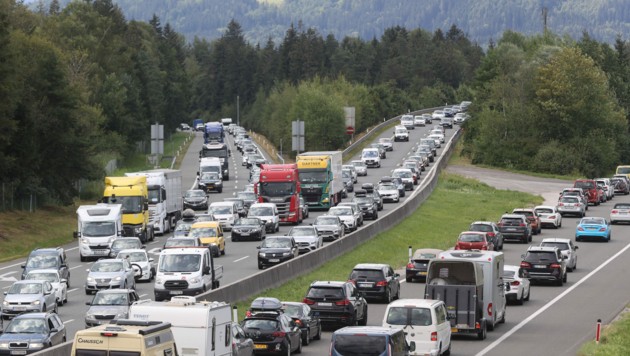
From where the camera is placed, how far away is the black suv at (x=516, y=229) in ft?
226

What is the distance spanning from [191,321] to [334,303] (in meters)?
11.9

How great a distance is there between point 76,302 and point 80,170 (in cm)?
4185

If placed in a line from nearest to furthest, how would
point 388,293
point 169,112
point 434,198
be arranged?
point 388,293 → point 434,198 → point 169,112

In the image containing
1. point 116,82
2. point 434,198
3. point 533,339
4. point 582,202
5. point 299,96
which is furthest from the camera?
point 299,96

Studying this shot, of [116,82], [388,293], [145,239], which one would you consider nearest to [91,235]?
[145,239]

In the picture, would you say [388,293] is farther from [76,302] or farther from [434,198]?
[434,198]

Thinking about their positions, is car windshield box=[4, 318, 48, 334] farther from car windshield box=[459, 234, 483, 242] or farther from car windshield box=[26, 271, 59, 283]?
car windshield box=[459, 234, 483, 242]

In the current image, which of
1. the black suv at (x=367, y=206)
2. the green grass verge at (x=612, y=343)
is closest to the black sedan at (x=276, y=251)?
the green grass verge at (x=612, y=343)

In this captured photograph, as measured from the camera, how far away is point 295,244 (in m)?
55.4

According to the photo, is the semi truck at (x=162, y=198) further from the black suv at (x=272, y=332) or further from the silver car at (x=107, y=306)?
the black suv at (x=272, y=332)

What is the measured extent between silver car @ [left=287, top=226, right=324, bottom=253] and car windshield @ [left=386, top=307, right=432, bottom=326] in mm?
24921

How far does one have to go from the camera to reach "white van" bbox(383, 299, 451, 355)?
32.2 metres

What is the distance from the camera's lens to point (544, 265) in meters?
52.2

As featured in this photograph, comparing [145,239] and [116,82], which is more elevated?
[116,82]
